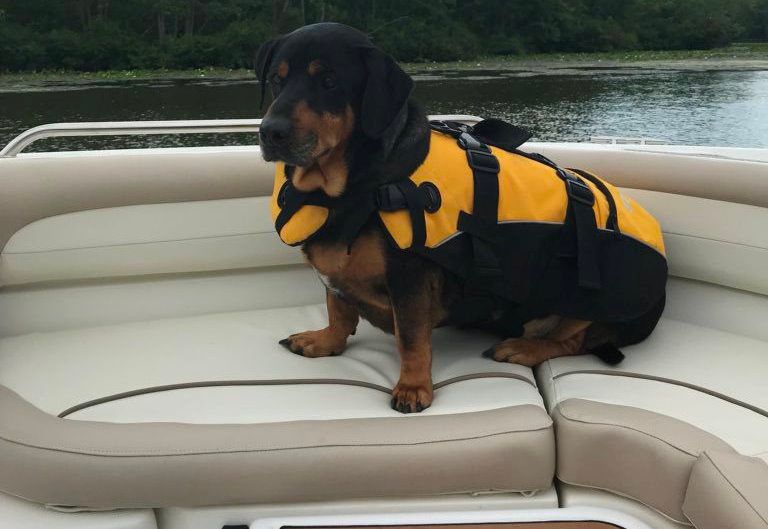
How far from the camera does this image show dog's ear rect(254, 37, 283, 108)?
1.90 metres

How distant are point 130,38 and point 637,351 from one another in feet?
71.1

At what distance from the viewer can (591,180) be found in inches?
86.3

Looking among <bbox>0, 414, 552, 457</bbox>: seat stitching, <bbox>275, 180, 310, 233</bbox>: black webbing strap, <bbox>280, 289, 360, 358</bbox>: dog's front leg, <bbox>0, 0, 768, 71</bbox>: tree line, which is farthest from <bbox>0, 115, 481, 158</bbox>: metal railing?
<bbox>0, 0, 768, 71</bbox>: tree line

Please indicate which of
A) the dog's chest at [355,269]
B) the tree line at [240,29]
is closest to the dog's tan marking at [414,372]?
the dog's chest at [355,269]

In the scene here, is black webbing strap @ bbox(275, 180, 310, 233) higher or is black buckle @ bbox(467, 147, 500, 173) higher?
black buckle @ bbox(467, 147, 500, 173)

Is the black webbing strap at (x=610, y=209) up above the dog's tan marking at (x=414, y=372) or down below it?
above

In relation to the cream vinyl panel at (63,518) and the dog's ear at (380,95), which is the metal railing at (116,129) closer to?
the dog's ear at (380,95)

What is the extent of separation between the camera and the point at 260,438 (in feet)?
5.25

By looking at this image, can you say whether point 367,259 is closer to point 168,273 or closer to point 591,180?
point 591,180

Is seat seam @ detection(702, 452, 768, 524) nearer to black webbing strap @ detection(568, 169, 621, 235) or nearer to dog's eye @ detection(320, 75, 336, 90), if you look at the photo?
black webbing strap @ detection(568, 169, 621, 235)

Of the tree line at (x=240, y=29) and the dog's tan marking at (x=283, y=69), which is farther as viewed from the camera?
the tree line at (x=240, y=29)

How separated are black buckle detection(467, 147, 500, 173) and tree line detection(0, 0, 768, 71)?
14417 millimetres

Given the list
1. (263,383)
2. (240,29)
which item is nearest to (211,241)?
(263,383)

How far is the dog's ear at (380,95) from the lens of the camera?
1.74 m
